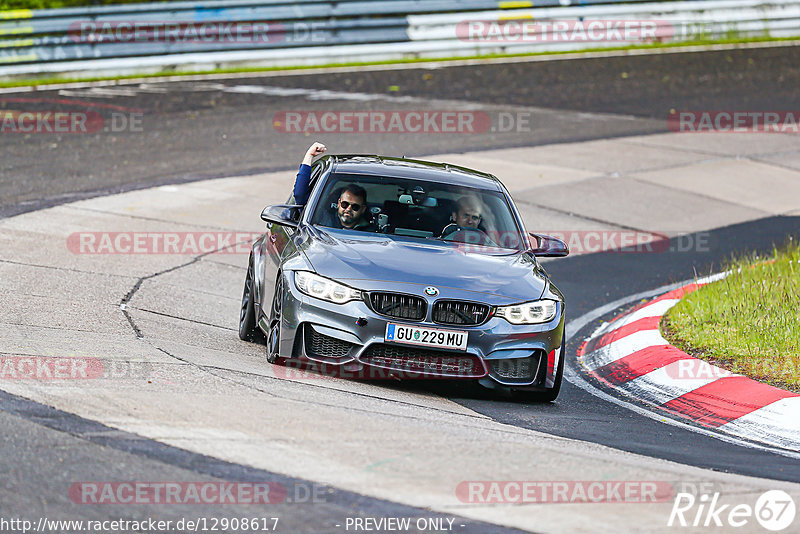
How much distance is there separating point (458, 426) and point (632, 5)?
24.5 metres

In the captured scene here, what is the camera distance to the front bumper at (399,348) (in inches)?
300

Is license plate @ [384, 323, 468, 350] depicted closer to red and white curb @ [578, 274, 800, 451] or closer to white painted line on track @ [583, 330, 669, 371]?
red and white curb @ [578, 274, 800, 451]

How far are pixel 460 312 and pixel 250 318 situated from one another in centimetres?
222

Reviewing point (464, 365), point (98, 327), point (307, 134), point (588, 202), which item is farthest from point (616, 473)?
point (307, 134)

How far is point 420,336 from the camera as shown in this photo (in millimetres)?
7566

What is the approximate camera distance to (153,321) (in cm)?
933

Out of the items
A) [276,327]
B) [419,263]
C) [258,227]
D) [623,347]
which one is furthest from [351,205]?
[258,227]

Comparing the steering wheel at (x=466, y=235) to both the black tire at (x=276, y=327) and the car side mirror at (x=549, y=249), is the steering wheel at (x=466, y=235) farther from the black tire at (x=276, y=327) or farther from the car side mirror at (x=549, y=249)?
the black tire at (x=276, y=327)

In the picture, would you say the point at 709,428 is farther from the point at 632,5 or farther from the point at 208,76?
the point at 632,5

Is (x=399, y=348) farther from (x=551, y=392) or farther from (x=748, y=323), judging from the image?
(x=748, y=323)

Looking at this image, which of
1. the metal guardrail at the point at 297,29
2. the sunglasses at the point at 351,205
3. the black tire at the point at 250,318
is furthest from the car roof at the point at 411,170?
the metal guardrail at the point at 297,29

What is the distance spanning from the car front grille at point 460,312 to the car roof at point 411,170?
177 centimetres

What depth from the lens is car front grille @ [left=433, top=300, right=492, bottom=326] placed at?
25.1 ft

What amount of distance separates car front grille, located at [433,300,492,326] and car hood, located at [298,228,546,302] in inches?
5.0
